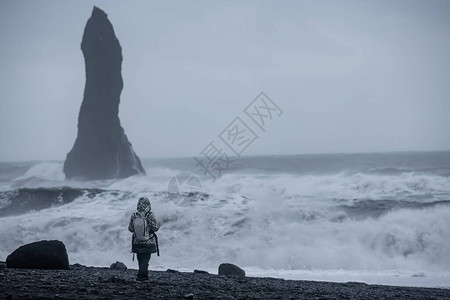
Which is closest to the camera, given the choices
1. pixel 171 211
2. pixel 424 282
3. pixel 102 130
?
pixel 424 282

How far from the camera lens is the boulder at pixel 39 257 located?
38.5ft

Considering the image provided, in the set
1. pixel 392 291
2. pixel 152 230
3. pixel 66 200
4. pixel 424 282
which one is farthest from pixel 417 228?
pixel 66 200

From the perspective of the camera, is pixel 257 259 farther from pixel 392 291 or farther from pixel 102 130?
pixel 102 130

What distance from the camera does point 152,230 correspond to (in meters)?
9.66

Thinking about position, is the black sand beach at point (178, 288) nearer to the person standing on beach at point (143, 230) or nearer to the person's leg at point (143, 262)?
the person's leg at point (143, 262)

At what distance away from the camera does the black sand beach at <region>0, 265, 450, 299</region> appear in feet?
26.8

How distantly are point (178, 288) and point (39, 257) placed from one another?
4044mm

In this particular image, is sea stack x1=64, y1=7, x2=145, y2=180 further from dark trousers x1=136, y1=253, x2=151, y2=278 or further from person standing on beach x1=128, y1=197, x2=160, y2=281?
person standing on beach x1=128, y1=197, x2=160, y2=281

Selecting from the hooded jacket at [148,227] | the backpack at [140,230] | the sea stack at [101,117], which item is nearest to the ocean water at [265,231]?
the hooded jacket at [148,227]

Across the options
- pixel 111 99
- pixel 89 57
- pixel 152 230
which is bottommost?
pixel 152 230

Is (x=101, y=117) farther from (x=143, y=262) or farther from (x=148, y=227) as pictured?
(x=148, y=227)

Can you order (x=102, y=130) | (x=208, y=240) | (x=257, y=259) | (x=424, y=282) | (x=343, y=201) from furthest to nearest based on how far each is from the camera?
(x=102, y=130) < (x=343, y=201) < (x=208, y=240) < (x=257, y=259) < (x=424, y=282)

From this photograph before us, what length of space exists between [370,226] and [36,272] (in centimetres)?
1468

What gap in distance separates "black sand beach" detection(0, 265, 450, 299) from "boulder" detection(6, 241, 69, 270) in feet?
1.96
